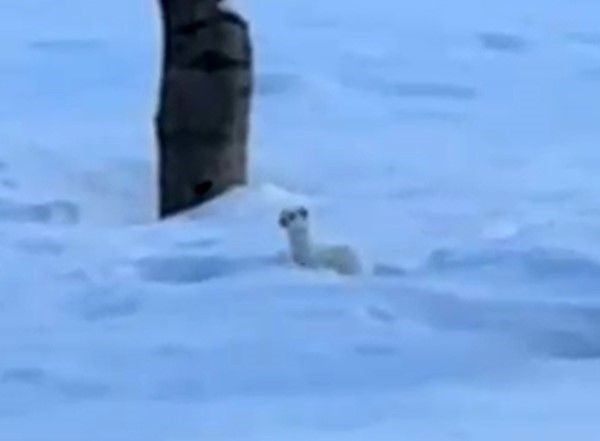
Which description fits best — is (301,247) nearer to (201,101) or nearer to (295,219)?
(295,219)

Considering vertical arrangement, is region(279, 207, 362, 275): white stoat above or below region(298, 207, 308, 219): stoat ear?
below

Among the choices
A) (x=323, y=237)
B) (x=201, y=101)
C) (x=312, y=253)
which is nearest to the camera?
(x=312, y=253)

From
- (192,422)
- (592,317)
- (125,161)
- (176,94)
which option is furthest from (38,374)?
(125,161)

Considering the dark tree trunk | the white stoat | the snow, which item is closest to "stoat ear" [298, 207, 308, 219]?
the white stoat

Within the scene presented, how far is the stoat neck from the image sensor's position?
5277 millimetres

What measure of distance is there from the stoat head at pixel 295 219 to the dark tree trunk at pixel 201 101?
78 centimetres

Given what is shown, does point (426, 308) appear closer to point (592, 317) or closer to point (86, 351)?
point (592, 317)

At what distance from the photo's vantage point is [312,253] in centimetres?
528

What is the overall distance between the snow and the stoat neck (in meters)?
0.04

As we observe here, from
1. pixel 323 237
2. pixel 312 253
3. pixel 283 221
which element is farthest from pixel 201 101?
pixel 312 253

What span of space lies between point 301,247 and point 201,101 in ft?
2.82

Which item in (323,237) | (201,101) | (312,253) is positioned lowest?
(323,237)

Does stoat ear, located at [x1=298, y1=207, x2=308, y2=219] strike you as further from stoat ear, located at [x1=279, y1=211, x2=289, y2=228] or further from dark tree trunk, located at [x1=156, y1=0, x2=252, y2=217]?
dark tree trunk, located at [x1=156, y1=0, x2=252, y2=217]

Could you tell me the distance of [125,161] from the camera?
706cm
